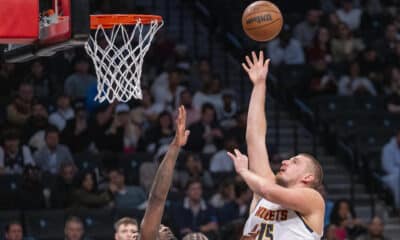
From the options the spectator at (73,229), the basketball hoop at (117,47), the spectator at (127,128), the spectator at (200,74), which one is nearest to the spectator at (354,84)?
the spectator at (200,74)

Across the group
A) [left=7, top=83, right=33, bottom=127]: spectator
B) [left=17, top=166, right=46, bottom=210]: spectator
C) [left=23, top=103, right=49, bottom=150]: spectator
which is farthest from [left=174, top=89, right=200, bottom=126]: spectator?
[left=17, top=166, right=46, bottom=210]: spectator

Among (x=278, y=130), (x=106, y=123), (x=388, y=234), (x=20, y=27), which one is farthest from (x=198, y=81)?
(x=20, y=27)

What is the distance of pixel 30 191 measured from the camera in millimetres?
12148

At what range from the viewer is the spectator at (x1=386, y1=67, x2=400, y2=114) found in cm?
1573

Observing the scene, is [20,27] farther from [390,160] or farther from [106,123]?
[390,160]

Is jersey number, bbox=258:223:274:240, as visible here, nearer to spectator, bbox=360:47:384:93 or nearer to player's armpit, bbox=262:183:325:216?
player's armpit, bbox=262:183:325:216

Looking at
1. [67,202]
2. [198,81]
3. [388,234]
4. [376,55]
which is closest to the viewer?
[67,202]

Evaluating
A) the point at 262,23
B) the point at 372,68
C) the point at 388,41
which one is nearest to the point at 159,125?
the point at 372,68

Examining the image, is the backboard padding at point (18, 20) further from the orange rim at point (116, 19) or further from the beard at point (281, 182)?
the beard at point (281, 182)

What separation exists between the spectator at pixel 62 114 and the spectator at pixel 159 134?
1.03m

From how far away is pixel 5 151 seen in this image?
12.6m

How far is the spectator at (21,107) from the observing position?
43.4 feet

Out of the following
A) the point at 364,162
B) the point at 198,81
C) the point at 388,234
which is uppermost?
the point at 198,81

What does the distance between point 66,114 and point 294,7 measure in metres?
6.32
